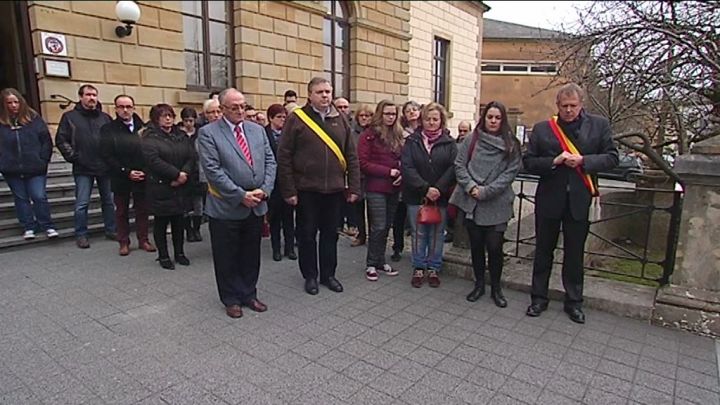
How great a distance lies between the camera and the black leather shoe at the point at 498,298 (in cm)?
402

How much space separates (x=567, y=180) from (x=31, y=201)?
19.9ft

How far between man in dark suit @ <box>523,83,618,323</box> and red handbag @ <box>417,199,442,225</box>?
901mm

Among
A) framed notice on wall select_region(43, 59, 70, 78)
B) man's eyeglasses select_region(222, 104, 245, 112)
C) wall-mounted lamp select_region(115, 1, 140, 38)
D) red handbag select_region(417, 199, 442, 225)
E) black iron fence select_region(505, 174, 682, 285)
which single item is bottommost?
black iron fence select_region(505, 174, 682, 285)

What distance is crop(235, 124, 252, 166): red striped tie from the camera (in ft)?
12.0

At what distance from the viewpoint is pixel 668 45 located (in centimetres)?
500

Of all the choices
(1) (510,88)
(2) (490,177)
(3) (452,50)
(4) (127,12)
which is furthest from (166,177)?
(1) (510,88)

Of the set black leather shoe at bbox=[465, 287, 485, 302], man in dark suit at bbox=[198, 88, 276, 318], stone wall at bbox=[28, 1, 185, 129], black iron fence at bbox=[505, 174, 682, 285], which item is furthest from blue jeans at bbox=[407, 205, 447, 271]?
stone wall at bbox=[28, 1, 185, 129]

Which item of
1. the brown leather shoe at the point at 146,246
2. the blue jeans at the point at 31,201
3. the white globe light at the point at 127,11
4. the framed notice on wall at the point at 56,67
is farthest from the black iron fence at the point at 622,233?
the framed notice on wall at the point at 56,67

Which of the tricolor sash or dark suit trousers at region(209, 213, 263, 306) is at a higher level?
the tricolor sash

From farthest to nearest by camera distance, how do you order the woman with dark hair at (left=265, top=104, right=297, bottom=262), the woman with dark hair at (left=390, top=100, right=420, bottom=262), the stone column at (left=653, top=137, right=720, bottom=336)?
the woman with dark hair at (left=265, top=104, right=297, bottom=262)
the woman with dark hair at (left=390, top=100, right=420, bottom=262)
the stone column at (left=653, top=137, right=720, bottom=336)

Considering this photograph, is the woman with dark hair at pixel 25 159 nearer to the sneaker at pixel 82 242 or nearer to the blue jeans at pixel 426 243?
the sneaker at pixel 82 242

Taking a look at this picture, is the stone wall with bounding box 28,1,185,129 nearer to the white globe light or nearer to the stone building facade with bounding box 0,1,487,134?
the stone building facade with bounding box 0,1,487,134

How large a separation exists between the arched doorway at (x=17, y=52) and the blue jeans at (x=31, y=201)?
2.05 metres

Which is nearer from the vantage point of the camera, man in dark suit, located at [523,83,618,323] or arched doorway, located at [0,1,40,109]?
man in dark suit, located at [523,83,618,323]
